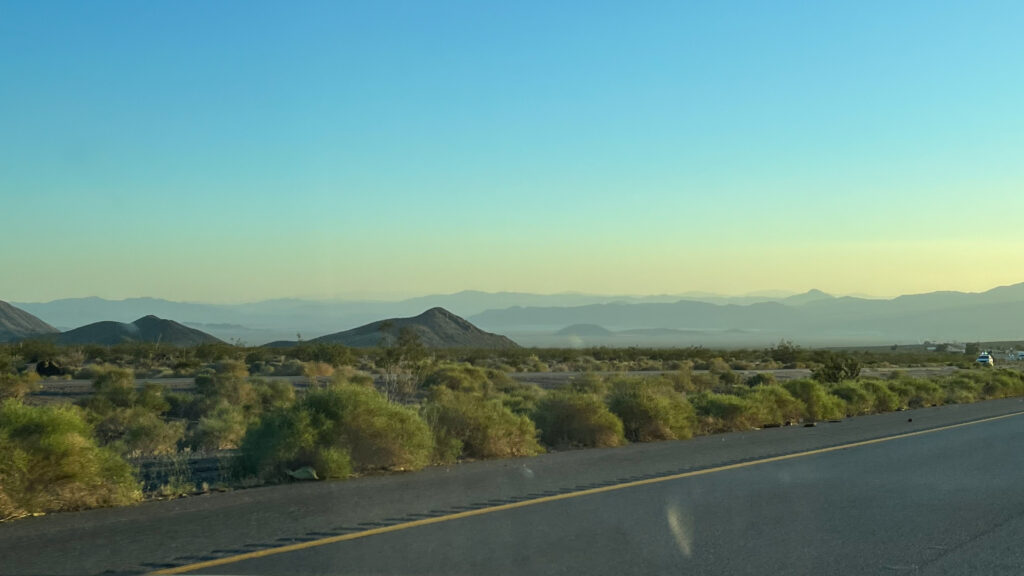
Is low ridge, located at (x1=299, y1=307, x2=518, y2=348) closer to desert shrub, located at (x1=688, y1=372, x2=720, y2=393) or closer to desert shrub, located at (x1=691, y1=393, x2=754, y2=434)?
desert shrub, located at (x1=688, y1=372, x2=720, y2=393)

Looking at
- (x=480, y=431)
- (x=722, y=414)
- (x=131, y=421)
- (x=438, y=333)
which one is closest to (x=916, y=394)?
(x=722, y=414)

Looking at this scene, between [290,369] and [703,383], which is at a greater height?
[290,369]

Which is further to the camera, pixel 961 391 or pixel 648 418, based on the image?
pixel 961 391

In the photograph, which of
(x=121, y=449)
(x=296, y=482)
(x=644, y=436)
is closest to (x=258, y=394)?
(x=121, y=449)

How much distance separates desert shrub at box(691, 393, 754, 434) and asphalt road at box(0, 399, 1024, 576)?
251 inches

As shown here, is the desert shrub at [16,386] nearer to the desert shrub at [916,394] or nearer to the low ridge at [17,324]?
the desert shrub at [916,394]

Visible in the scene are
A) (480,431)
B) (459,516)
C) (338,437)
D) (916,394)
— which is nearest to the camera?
(459,516)

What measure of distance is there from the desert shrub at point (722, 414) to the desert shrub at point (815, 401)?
12.1 ft

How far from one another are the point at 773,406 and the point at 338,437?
13985 millimetres

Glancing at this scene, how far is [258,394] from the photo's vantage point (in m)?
29.8

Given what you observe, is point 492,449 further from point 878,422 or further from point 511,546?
point 878,422

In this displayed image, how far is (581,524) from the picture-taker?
9594 mm

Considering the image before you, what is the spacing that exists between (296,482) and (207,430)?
24.1 feet

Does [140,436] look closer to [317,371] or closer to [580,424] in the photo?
[580,424]
